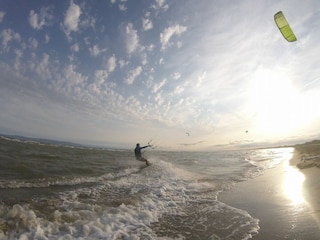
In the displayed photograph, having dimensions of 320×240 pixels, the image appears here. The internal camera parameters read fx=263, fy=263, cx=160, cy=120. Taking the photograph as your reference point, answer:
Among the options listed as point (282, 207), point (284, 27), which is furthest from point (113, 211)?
point (284, 27)

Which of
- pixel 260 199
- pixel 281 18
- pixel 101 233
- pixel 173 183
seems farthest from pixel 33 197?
pixel 281 18

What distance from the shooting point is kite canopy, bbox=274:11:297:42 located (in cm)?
1237

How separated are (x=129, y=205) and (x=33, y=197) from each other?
3.75 metres

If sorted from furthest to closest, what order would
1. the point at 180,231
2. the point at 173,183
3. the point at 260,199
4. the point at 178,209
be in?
the point at 173,183 < the point at 260,199 < the point at 178,209 < the point at 180,231

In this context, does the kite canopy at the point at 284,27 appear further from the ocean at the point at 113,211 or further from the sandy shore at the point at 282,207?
the ocean at the point at 113,211

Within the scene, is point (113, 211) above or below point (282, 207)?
below

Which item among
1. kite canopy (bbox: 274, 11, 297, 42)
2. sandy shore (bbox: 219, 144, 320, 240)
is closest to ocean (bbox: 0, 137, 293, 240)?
sandy shore (bbox: 219, 144, 320, 240)

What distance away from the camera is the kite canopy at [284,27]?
12.4 metres

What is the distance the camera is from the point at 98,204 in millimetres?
9516

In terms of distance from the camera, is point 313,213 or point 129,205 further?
point 129,205

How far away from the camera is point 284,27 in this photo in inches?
491

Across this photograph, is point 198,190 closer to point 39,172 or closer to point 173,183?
point 173,183

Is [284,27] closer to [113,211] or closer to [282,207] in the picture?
[282,207]

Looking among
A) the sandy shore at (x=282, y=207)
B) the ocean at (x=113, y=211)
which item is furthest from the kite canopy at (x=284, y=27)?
the ocean at (x=113, y=211)
